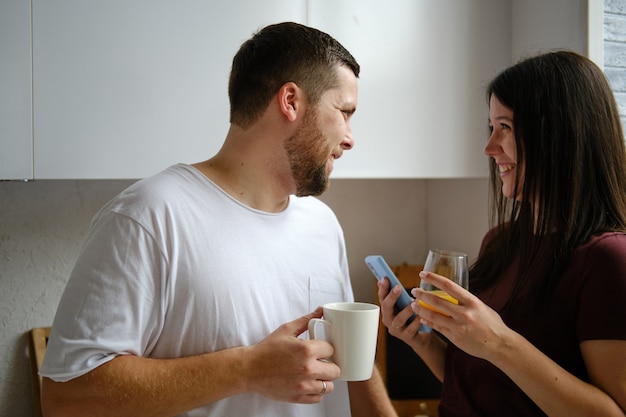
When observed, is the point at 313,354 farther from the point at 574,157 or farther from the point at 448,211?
the point at 448,211

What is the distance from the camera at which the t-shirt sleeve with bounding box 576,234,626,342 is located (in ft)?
2.92

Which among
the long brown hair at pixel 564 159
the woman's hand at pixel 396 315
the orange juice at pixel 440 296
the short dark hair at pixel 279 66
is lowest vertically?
the woman's hand at pixel 396 315

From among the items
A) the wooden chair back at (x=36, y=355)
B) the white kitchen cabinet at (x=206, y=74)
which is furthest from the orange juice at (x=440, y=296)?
the wooden chair back at (x=36, y=355)

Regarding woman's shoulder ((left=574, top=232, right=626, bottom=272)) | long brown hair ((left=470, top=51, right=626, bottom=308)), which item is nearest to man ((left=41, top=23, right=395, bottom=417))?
long brown hair ((left=470, top=51, right=626, bottom=308))

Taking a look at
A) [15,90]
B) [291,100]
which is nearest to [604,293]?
[291,100]

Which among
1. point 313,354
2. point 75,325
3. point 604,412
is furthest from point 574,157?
point 75,325

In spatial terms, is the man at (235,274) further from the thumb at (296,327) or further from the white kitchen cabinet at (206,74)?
the white kitchen cabinet at (206,74)

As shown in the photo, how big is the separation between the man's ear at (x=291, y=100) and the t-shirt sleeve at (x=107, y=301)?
0.32m

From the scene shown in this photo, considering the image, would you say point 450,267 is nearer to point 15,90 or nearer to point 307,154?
point 307,154

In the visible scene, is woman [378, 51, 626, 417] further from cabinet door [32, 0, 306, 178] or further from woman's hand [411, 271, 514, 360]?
cabinet door [32, 0, 306, 178]

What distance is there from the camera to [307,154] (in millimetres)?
1068

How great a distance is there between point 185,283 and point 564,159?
65 centimetres

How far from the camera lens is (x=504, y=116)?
108cm

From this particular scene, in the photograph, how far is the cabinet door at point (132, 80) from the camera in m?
1.21
